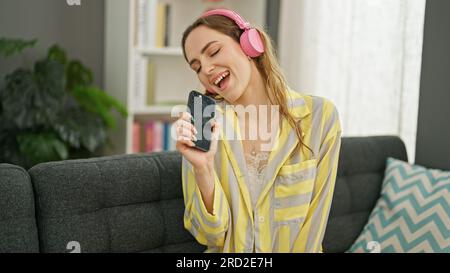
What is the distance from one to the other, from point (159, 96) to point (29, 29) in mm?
633

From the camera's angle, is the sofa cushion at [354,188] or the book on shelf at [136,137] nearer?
the sofa cushion at [354,188]

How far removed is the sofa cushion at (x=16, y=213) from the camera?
999 millimetres

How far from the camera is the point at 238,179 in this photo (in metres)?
1.08

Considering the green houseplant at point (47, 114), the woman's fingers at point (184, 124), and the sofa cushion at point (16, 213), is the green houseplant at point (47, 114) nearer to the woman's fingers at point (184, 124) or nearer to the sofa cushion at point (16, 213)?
the sofa cushion at point (16, 213)

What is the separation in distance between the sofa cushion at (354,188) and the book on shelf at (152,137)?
43.6 inches

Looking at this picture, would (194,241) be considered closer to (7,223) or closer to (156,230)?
(156,230)

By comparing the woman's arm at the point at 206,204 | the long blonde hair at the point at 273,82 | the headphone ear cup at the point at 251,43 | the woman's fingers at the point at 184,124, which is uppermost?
the headphone ear cup at the point at 251,43

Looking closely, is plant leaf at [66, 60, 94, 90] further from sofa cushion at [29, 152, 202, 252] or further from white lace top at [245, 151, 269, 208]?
white lace top at [245, 151, 269, 208]

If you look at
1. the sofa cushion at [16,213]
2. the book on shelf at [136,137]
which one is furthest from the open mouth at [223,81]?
the book on shelf at [136,137]

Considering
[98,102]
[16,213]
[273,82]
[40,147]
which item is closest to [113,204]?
[16,213]

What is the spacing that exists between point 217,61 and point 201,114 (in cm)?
14

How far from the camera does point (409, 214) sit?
149 centimetres

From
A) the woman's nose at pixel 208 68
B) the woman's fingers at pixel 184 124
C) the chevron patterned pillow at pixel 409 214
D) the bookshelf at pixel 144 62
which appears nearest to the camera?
the woman's fingers at pixel 184 124
